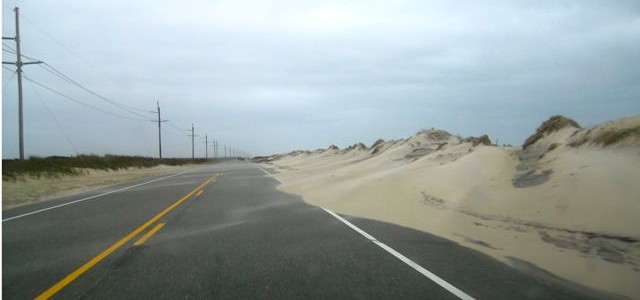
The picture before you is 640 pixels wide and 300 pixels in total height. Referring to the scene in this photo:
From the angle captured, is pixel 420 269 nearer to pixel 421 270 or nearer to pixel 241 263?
pixel 421 270

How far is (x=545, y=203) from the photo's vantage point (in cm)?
1109

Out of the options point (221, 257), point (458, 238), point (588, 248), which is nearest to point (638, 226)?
point (588, 248)

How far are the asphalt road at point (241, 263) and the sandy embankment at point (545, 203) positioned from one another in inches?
35.0

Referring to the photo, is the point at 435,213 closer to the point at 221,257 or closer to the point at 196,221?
the point at 196,221

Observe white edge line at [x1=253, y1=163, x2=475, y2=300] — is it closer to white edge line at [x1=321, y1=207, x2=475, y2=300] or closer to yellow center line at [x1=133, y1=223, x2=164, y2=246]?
white edge line at [x1=321, y1=207, x2=475, y2=300]

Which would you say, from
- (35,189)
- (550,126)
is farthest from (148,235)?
(35,189)

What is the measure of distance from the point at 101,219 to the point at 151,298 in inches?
324

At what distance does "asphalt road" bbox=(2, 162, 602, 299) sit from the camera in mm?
5973

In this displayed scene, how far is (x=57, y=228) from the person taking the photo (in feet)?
37.7

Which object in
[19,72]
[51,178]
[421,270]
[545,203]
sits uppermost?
[19,72]

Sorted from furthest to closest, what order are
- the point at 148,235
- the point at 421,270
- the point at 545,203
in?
the point at 545,203, the point at 148,235, the point at 421,270

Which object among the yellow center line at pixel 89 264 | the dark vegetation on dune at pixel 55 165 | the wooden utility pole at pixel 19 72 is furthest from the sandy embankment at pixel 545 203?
the wooden utility pole at pixel 19 72

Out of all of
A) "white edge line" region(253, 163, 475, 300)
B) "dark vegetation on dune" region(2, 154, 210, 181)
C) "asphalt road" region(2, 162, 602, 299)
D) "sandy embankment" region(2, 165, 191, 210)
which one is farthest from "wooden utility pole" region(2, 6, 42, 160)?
"white edge line" region(253, 163, 475, 300)

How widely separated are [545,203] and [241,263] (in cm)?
695
